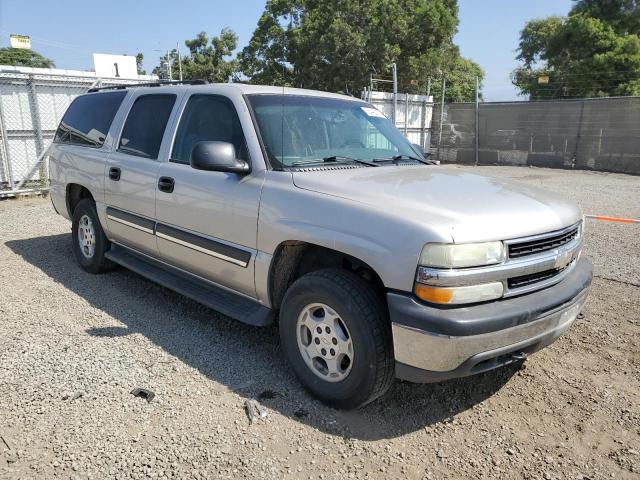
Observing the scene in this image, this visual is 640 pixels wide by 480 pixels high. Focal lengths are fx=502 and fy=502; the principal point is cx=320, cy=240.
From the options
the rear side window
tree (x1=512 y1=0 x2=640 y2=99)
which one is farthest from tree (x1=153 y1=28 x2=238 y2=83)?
the rear side window

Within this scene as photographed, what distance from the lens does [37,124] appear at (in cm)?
1054

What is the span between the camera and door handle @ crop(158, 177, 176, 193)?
156 inches

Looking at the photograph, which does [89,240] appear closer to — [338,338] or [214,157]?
[214,157]

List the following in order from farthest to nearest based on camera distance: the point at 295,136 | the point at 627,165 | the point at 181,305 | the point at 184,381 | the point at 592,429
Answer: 1. the point at 627,165
2. the point at 181,305
3. the point at 295,136
4. the point at 184,381
5. the point at 592,429

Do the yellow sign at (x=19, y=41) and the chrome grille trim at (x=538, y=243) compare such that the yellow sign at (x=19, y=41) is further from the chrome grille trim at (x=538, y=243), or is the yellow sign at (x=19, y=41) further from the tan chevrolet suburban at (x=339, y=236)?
the chrome grille trim at (x=538, y=243)

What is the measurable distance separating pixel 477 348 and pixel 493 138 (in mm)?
17448

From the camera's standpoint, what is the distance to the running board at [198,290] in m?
3.44

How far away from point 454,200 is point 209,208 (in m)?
1.75

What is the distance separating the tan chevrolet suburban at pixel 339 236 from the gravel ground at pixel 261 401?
1.15 ft

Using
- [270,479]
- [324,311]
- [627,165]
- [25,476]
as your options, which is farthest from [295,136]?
[627,165]

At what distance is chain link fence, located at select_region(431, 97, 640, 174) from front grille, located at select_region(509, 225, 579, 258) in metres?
15.3

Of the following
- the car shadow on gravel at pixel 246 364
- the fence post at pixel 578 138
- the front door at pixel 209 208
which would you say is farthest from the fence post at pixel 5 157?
the fence post at pixel 578 138

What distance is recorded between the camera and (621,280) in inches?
207

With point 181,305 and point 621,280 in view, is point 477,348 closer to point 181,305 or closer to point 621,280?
point 181,305
